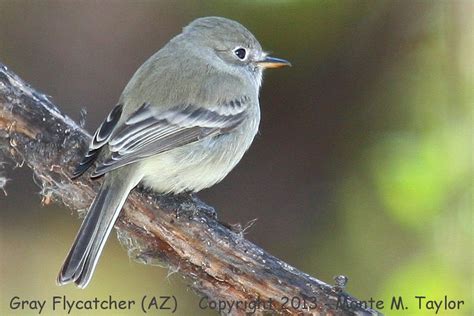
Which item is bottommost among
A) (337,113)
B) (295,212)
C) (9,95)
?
(9,95)

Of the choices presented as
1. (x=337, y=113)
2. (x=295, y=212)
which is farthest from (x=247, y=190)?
(x=337, y=113)

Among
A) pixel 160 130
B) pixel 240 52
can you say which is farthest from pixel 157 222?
pixel 240 52

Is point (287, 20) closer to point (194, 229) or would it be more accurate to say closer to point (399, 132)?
point (399, 132)

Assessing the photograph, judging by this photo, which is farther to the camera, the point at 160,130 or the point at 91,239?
the point at 160,130

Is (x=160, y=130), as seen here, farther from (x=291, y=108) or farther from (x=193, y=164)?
(x=291, y=108)

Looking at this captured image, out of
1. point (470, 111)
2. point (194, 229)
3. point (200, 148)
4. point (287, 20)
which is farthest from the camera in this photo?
point (287, 20)

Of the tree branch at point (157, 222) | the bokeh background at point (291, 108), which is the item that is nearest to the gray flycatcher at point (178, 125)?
the tree branch at point (157, 222)
